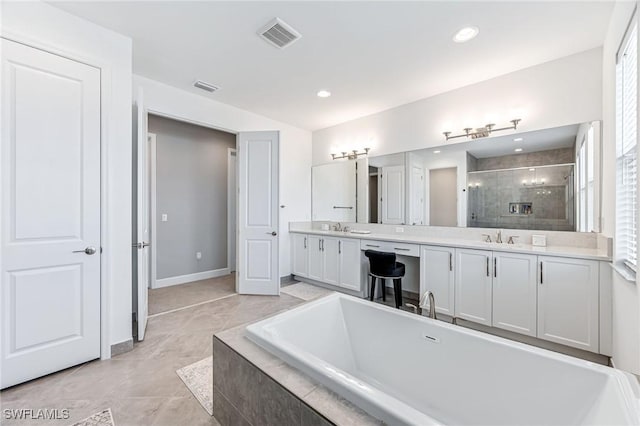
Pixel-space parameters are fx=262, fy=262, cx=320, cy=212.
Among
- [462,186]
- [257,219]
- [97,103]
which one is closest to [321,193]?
[257,219]

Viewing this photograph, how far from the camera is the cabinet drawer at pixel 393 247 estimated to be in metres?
3.00

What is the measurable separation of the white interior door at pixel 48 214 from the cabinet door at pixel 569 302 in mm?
3635

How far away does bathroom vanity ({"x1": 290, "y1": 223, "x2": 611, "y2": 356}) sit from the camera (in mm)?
2016

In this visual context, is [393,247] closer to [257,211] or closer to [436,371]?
[436,371]

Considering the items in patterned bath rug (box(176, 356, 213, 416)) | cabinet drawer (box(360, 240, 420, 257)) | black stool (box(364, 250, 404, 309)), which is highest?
cabinet drawer (box(360, 240, 420, 257))

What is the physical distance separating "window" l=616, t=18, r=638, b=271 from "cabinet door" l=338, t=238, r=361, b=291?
93.0 inches

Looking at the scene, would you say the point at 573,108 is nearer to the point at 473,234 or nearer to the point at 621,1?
the point at 621,1

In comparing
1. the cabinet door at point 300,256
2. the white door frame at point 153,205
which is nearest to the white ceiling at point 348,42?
the white door frame at point 153,205

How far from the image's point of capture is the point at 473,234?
3.02 metres

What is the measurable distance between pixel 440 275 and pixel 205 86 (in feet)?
11.3

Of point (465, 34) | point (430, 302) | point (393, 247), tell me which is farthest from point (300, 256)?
point (465, 34)

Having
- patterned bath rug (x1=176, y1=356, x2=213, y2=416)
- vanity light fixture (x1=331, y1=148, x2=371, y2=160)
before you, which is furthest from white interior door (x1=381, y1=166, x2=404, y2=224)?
patterned bath rug (x1=176, y1=356, x2=213, y2=416)

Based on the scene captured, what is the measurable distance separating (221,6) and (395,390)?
2889mm

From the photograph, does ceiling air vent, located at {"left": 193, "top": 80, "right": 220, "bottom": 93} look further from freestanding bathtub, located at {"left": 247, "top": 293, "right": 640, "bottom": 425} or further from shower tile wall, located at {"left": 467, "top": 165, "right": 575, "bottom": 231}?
shower tile wall, located at {"left": 467, "top": 165, "right": 575, "bottom": 231}
